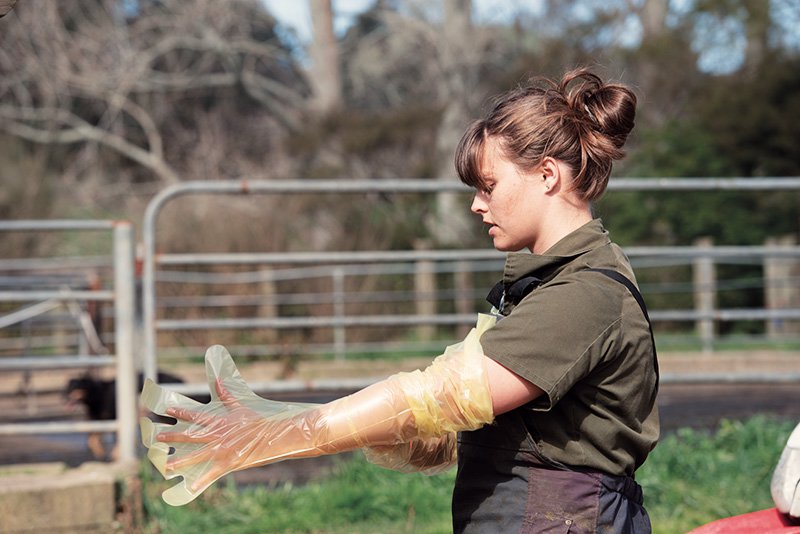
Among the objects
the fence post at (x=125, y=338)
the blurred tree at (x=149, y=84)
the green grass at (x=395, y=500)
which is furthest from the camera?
the blurred tree at (x=149, y=84)

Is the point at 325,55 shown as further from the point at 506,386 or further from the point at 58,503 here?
the point at 506,386

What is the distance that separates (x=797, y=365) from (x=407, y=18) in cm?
1085

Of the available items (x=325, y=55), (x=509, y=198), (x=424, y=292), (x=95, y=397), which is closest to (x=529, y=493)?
(x=509, y=198)

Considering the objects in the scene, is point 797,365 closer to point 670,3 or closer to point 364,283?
point 364,283

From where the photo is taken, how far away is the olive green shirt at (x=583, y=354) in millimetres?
1685

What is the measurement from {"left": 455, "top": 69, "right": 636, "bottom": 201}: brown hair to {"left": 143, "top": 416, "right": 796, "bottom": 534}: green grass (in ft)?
8.04

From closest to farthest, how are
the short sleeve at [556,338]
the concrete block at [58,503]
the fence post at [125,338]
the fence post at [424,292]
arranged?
the short sleeve at [556,338] → the concrete block at [58,503] → the fence post at [125,338] → the fence post at [424,292]

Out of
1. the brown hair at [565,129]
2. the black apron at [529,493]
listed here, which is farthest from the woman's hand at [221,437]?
the brown hair at [565,129]

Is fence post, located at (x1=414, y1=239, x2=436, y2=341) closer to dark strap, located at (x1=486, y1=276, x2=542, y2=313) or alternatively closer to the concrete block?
the concrete block

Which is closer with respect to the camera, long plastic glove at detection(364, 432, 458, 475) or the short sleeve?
the short sleeve

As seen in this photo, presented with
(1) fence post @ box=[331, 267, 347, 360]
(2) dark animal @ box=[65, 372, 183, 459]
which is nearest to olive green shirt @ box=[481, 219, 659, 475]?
(2) dark animal @ box=[65, 372, 183, 459]

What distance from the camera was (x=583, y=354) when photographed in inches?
66.4

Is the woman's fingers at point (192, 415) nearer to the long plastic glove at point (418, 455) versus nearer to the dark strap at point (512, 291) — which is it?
the long plastic glove at point (418, 455)

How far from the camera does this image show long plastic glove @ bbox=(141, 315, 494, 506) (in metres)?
1.70
